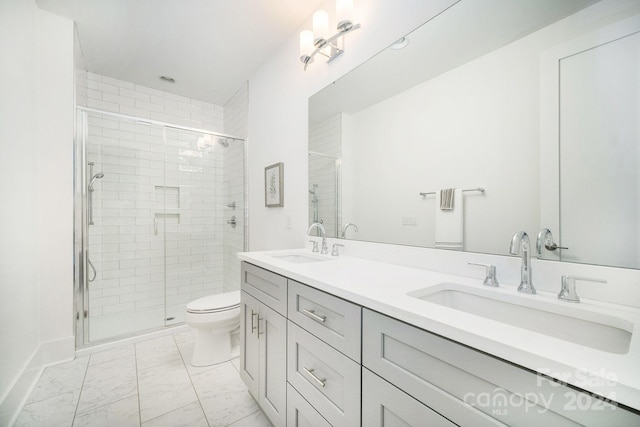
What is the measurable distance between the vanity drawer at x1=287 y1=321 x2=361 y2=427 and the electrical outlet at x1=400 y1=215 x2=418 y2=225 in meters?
0.70

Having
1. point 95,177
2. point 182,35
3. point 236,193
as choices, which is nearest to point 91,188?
point 95,177

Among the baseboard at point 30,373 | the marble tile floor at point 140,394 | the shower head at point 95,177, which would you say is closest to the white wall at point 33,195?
the baseboard at point 30,373

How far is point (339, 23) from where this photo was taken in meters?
1.50

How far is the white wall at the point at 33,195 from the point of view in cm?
141

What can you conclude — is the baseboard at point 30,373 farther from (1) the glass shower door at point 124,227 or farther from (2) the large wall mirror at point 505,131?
(2) the large wall mirror at point 505,131

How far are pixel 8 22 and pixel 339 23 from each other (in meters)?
1.85

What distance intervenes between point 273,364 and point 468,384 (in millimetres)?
958

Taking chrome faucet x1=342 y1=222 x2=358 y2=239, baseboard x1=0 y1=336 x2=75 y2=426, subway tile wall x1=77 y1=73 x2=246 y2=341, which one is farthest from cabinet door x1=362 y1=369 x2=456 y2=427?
subway tile wall x1=77 y1=73 x2=246 y2=341

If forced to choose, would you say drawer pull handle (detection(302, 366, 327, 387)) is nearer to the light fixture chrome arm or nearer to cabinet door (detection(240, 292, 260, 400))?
cabinet door (detection(240, 292, 260, 400))

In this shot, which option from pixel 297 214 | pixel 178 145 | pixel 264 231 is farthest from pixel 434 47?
pixel 178 145

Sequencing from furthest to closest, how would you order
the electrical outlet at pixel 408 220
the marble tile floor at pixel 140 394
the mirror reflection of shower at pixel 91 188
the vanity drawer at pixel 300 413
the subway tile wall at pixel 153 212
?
the subway tile wall at pixel 153 212, the mirror reflection of shower at pixel 91 188, the marble tile floor at pixel 140 394, the electrical outlet at pixel 408 220, the vanity drawer at pixel 300 413

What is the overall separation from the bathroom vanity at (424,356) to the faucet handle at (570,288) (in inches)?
1.4

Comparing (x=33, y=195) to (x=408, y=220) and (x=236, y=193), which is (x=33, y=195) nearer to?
(x=236, y=193)

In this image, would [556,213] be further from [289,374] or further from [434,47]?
[289,374]
